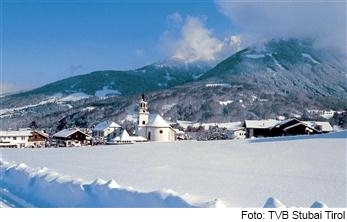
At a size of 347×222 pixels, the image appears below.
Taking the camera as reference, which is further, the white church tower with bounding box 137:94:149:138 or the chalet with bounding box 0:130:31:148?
the chalet with bounding box 0:130:31:148

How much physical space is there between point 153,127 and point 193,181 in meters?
43.2

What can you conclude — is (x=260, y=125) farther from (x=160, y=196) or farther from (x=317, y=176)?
(x=160, y=196)

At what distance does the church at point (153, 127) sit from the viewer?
6084 cm

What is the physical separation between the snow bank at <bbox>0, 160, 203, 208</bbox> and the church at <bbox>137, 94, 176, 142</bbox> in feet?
137

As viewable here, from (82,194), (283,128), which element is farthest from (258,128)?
(82,194)

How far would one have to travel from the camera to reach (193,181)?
1823cm

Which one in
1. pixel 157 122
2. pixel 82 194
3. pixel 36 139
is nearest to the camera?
pixel 82 194

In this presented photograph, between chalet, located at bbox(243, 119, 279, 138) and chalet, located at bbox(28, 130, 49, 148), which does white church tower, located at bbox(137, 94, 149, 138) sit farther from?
chalet, located at bbox(243, 119, 279, 138)

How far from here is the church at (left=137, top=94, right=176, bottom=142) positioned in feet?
200

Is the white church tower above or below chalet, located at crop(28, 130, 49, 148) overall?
above

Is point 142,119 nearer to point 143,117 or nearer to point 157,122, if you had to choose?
point 143,117

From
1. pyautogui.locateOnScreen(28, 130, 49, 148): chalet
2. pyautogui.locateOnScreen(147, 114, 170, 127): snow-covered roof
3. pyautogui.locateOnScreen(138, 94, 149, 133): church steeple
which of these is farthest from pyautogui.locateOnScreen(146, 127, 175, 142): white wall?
pyautogui.locateOnScreen(28, 130, 49, 148): chalet

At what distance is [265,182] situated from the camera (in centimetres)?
1764

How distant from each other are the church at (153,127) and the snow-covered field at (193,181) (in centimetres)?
3163
